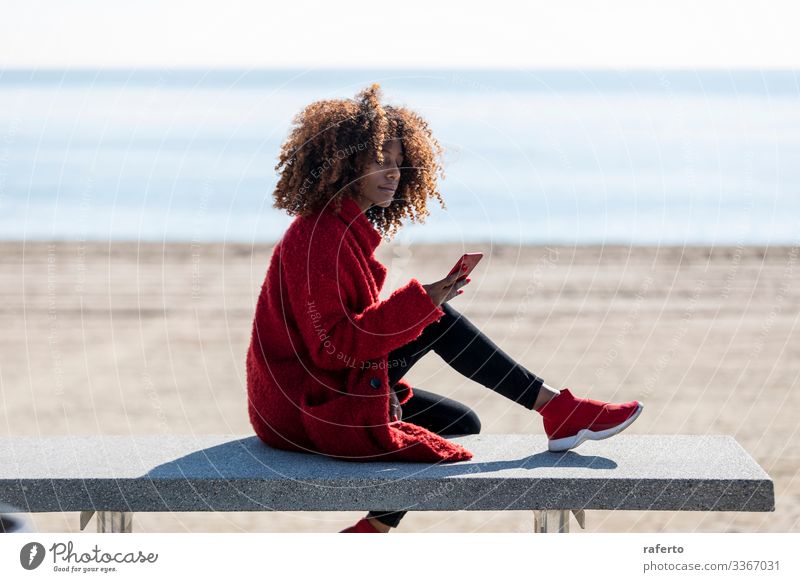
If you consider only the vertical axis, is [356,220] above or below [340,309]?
above

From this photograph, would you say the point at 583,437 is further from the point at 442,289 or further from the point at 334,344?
the point at 334,344

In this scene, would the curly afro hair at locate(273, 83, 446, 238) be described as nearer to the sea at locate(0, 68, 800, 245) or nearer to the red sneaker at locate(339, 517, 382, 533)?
the sea at locate(0, 68, 800, 245)

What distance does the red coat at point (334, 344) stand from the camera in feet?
10.3

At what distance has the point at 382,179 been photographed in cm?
333

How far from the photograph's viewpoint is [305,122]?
11.0ft

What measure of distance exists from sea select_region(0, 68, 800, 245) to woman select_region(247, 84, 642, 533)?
0.16 metres

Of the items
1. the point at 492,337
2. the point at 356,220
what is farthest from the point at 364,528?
the point at 492,337

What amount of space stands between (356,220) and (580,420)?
0.86 metres

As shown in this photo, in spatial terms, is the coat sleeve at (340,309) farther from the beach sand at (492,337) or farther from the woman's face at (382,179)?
the beach sand at (492,337)

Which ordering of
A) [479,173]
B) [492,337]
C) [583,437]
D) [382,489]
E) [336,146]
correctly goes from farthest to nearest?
[479,173] < [492,337] < [583,437] < [336,146] < [382,489]

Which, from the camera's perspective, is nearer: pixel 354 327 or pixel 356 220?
pixel 354 327

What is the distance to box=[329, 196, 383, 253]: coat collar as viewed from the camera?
3289mm

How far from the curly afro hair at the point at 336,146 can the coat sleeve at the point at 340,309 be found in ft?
0.47
